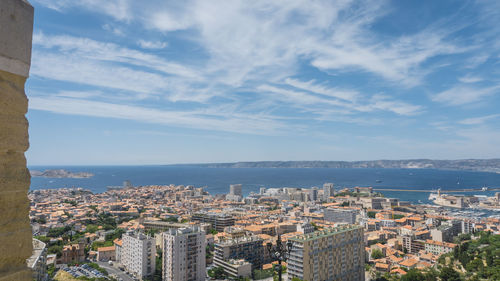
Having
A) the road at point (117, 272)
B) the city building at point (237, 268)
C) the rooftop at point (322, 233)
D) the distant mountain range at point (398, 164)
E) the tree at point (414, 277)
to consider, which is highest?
the distant mountain range at point (398, 164)

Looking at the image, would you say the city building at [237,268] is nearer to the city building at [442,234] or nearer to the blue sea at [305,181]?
the city building at [442,234]

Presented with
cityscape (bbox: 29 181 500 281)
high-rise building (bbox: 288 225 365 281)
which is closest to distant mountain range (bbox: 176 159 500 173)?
cityscape (bbox: 29 181 500 281)

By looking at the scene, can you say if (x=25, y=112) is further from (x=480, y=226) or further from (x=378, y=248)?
(x=480, y=226)

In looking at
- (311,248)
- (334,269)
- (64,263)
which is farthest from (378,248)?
(64,263)

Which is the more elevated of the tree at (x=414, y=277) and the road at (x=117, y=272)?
the tree at (x=414, y=277)

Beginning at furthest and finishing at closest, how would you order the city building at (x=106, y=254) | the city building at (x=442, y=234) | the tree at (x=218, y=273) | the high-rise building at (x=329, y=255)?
the city building at (x=442, y=234) < the city building at (x=106, y=254) < the tree at (x=218, y=273) < the high-rise building at (x=329, y=255)

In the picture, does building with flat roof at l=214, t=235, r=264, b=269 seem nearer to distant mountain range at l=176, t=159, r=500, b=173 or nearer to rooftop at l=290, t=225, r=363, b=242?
rooftop at l=290, t=225, r=363, b=242

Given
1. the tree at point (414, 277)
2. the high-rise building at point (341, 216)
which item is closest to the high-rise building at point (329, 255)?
the tree at point (414, 277)
